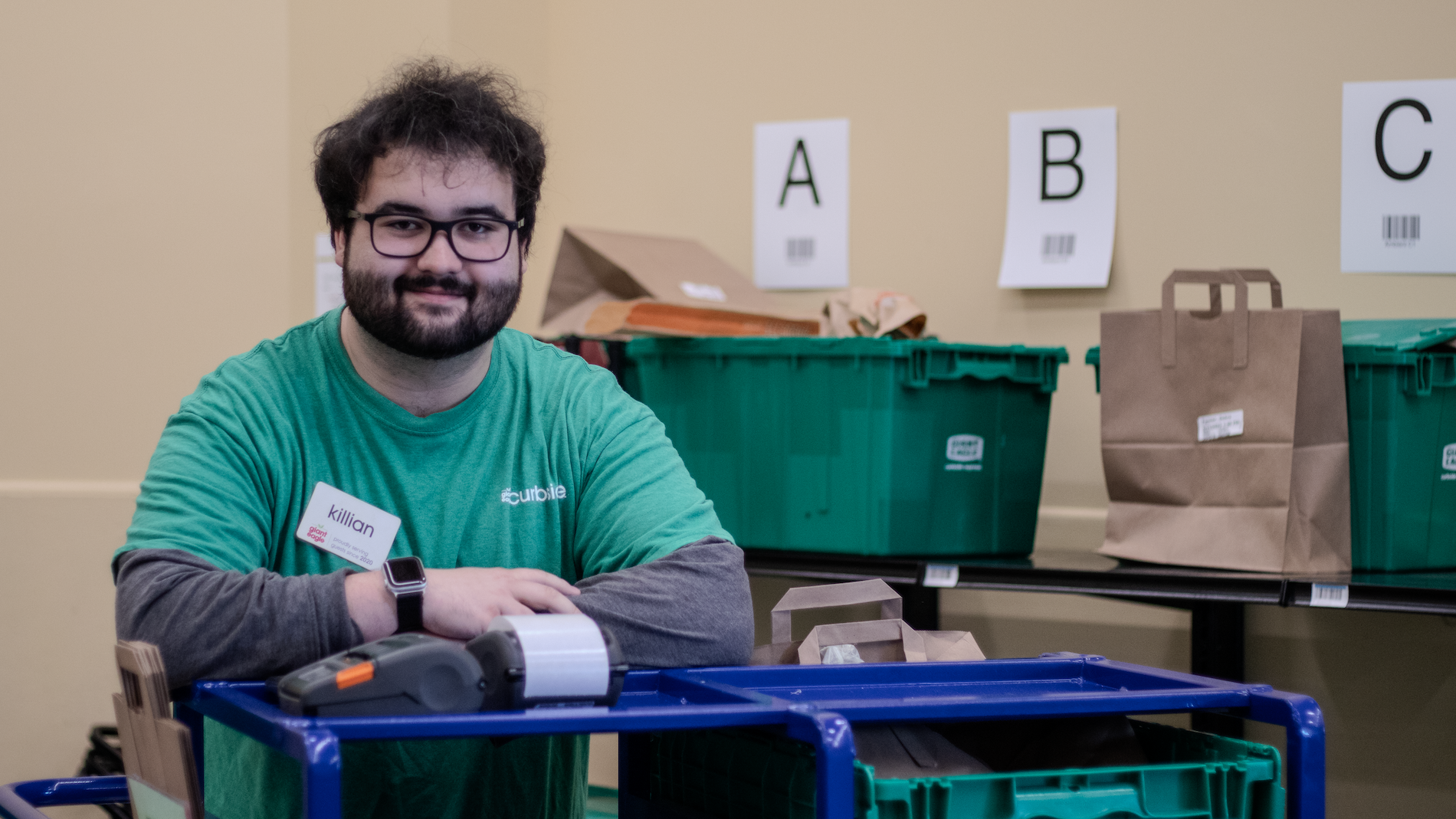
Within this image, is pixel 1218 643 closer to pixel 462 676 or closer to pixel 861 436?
pixel 861 436

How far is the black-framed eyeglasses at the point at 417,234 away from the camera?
149 centimetres

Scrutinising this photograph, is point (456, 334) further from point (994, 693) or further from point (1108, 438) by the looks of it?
point (1108, 438)

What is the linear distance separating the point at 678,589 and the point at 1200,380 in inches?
47.1

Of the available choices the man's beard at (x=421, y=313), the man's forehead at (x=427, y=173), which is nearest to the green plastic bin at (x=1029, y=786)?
the man's beard at (x=421, y=313)

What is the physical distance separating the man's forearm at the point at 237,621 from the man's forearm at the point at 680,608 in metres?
0.24

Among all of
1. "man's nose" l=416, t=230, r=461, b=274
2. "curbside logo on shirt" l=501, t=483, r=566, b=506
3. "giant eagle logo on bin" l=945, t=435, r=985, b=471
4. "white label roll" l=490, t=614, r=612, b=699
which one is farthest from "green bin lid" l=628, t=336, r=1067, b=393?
"white label roll" l=490, t=614, r=612, b=699

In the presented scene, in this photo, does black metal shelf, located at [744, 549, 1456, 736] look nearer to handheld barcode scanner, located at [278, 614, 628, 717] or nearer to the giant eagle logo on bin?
the giant eagle logo on bin

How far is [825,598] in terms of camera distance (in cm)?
139

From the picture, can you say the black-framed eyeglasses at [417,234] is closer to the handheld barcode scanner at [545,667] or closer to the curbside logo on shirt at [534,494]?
the curbside logo on shirt at [534,494]

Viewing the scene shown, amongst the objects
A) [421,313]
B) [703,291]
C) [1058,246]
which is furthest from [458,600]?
[1058,246]

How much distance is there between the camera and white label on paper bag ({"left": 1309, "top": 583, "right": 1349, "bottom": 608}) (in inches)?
80.7

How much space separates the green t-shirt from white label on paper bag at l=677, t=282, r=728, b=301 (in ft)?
3.44

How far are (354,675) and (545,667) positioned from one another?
0.45ft

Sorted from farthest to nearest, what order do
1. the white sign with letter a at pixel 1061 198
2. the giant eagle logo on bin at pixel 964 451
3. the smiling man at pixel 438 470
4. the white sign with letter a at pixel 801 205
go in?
the white sign with letter a at pixel 801 205, the white sign with letter a at pixel 1061 198, the giant eagle logo on bin at pixel 964 451, the smiling man at pixel 438 470
